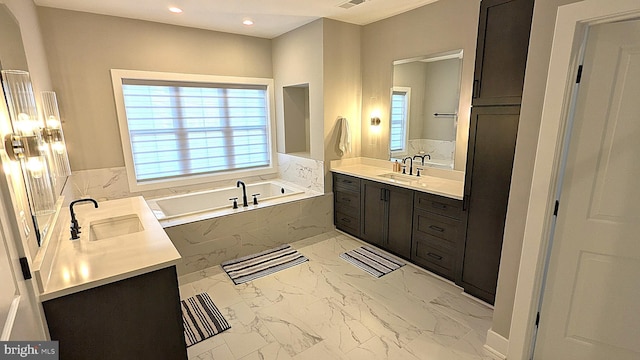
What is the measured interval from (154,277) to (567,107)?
7.77 feet

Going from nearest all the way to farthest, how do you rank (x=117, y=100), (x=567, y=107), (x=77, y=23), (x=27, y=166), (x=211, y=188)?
1. (x=27, y=166)
2. (x=567, y=107)
3. (x=77, y=23)
4. (x=117, y=100)
5. (x=211, y=188)

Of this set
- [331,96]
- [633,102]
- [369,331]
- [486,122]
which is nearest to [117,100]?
[331,96]

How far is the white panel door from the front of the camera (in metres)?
1.47

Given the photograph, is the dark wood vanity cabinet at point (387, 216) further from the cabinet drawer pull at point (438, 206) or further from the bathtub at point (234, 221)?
the bathtub at point (234, 221)

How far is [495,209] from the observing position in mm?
2363

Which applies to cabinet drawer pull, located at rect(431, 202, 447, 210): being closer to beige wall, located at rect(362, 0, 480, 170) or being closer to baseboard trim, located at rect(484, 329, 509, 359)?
beige wall, located at rect(362, 0, 480, 170)

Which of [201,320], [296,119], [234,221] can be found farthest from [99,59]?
[201,320]

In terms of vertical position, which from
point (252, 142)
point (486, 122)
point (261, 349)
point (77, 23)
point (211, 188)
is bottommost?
point (261, 349)

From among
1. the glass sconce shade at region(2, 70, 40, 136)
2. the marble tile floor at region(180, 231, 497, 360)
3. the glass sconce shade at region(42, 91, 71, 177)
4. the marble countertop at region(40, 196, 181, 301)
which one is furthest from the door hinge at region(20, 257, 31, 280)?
the marble tile floor at region(180, 231, 497, 360)

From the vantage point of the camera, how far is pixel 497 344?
2.02 m

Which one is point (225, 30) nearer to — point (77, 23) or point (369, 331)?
point (77, 23)

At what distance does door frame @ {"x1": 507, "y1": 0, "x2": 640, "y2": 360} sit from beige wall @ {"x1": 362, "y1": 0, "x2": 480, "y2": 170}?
147 cm

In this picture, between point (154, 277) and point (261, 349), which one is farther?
point (261, 349)

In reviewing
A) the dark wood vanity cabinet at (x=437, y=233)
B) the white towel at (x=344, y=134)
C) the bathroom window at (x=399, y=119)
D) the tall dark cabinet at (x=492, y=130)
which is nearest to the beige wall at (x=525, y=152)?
the tall dark cabinet at (x=492, y=130)
